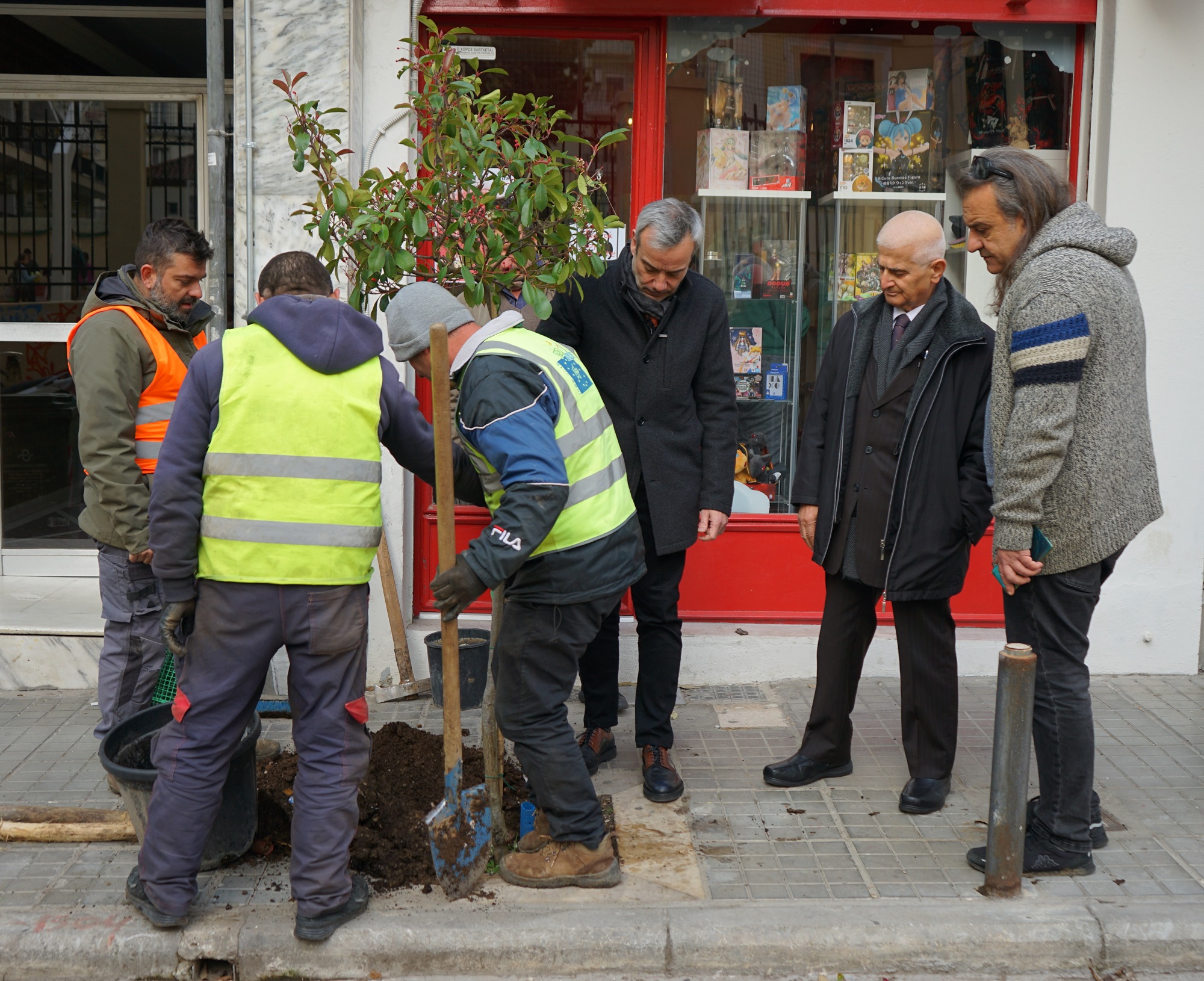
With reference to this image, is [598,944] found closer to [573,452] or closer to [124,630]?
[573,452]

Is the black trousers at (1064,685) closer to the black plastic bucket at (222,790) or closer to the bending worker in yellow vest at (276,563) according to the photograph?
the bending worker in yellow vest at (276,563)

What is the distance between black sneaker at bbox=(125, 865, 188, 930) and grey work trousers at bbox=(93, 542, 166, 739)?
0.89 meters

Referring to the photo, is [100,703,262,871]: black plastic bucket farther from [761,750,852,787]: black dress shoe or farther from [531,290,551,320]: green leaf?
[761,750,852,787]: black dress shoe

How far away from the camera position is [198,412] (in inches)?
127

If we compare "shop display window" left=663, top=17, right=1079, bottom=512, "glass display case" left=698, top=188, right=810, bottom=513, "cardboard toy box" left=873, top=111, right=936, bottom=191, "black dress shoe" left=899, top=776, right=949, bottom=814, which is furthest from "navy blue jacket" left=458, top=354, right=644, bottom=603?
"cardboard toy box" left=873, top=111, right=936, bottom=191

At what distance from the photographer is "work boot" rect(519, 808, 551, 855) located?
3.80 metres

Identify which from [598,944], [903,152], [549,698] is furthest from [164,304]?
[903,152]

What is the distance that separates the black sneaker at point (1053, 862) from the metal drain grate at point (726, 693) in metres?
1.90

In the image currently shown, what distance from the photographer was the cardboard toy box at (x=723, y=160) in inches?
235

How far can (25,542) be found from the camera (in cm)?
712

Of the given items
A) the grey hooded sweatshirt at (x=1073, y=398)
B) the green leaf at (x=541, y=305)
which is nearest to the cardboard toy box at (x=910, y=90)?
the grey hooded sweatshirt at (x=1073, y=398)

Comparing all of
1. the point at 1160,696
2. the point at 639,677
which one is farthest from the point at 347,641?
the point at 1160,696

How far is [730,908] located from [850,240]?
3.72m

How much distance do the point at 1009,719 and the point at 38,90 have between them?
5.96 meters
